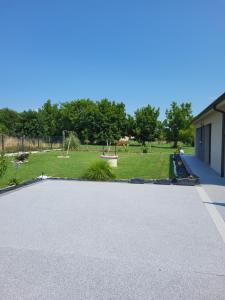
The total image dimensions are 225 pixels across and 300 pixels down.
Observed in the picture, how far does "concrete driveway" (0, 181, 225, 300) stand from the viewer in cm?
257

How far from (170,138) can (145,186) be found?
114ft

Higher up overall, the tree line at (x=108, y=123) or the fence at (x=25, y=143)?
the tree line at (x=108, y=123)

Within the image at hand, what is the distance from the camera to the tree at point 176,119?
4071 centimetres

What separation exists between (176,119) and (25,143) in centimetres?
2361

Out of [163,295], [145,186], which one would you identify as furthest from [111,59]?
[163,295]

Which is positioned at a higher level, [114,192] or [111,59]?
[111,59]

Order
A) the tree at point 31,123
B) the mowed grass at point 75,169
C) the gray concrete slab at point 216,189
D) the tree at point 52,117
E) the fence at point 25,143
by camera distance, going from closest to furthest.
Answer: the gray concrete slab at point 216,189
the mowed grass at point 75,169
the fence at point 25,143
the tree at point 31,123
the tree at point 52,117

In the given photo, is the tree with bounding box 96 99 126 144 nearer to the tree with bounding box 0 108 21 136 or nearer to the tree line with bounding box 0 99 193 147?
the tree line with bounding box 0 99 193 147

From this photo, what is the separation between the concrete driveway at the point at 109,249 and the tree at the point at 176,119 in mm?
35610

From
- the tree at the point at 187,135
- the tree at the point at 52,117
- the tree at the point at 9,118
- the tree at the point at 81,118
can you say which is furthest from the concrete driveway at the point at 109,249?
the tree at the point at 52,117

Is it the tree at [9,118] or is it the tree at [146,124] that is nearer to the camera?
the tree at [9,118]

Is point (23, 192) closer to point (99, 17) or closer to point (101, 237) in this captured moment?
point (101, 237)

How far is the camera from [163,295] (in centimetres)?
246

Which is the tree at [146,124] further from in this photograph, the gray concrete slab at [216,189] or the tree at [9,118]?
the gray concrete slab at [216,189]
